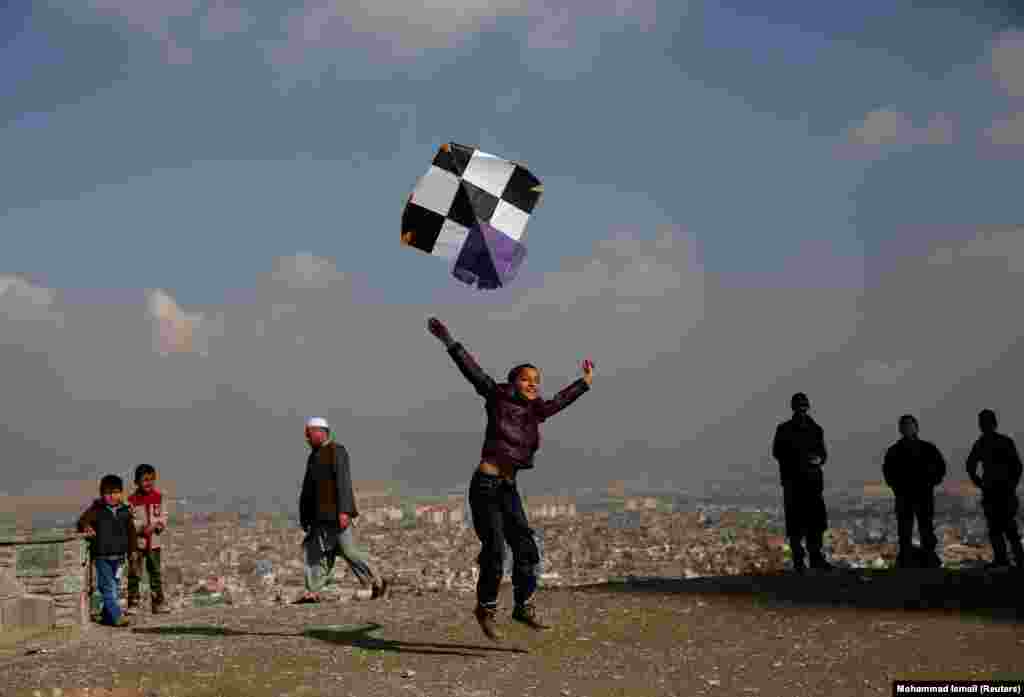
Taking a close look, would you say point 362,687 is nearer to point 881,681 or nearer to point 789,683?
point 789,683

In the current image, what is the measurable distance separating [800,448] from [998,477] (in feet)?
10.7

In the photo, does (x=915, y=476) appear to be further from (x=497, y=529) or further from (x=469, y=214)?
(x=497, y=529)

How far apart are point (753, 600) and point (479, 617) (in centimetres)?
439

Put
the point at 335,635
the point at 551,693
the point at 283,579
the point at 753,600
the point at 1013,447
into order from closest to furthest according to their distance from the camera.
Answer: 1. the point at 551,693
2. the point at 335,635
3. the point at 753,600
4. the point at 1013,447
5. the point at 283,579

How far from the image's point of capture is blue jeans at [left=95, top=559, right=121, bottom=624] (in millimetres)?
12859

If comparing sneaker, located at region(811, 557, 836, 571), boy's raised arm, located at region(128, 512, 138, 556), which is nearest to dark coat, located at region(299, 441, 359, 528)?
boy's raised arm, located at region(128, 512, 138, 556)

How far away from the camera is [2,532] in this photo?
42.3 feet

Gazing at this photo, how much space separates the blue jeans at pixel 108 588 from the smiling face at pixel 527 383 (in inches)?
264

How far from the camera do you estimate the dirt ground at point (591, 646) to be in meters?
8.65

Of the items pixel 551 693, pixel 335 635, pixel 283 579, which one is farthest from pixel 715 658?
pixel 283 579

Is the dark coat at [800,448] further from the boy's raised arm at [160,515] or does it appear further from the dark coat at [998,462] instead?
the boy's raised arm at [160,515]

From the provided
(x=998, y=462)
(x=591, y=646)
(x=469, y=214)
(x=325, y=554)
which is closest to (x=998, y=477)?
(x=998, y=462)

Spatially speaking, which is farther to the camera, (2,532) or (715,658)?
(2,532)

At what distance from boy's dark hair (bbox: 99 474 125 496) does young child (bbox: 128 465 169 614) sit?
95 centimetres
